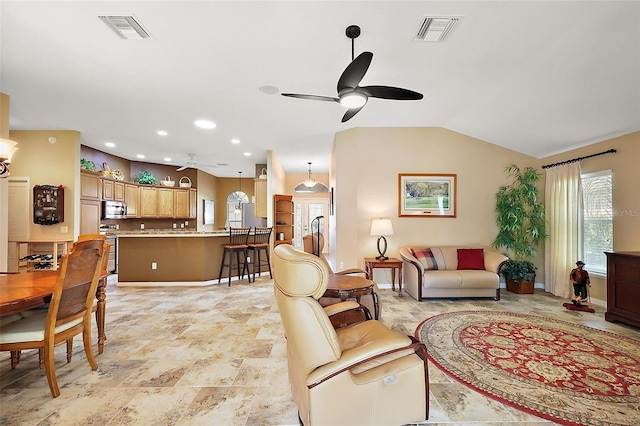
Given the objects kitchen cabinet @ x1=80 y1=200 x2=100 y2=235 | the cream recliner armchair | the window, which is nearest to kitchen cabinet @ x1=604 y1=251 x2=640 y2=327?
the window

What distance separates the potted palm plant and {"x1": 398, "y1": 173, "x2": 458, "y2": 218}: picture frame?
82cm

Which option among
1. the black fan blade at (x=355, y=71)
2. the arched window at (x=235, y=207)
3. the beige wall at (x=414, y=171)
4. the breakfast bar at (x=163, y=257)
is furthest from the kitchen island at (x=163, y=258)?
the arched window at (x=235, y=207)

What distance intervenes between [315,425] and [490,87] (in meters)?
3.96

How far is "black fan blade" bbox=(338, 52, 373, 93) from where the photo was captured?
1993 millimetres

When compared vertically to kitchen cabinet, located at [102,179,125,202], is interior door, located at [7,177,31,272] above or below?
below

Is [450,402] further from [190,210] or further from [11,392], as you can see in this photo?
[190,210]

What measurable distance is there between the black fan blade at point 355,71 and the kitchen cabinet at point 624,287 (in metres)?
3.66

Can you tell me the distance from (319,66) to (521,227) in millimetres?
4379

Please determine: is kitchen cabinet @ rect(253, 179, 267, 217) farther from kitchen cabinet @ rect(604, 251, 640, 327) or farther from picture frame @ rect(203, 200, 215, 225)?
kitchen cabinet @ rect(604, 251, 640, 327)

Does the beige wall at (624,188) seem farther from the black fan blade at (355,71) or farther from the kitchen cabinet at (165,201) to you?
the kitchen cabinet at (165,201)

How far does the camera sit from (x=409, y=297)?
4.43 metres

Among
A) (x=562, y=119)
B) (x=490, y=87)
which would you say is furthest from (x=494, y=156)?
(x=490, y=87)

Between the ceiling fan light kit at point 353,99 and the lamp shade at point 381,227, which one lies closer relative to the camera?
the ceiling fan light kit at point 353,99

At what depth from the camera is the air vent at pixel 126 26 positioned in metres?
2.21
